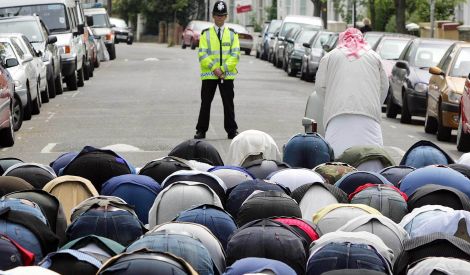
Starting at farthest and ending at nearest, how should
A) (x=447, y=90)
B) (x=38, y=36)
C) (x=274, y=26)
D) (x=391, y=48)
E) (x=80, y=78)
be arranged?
(x=274, y=26) < (x=80, y=78) < (x=391, y=48) < (x=38, y=36) < (x=447, y=90)

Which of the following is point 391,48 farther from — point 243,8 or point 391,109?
point 243,8

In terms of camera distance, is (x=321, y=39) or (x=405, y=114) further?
(x=321, y=39)

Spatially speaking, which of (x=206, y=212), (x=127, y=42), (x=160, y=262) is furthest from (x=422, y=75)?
(x=127, y=42)

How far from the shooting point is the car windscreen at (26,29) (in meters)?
28.7

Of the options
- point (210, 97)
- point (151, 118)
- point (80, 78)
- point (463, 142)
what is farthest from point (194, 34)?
point (463, 142)

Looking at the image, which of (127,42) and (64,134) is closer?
(64,134)

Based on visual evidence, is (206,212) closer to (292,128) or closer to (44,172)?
(44,172)

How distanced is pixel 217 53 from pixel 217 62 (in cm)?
14

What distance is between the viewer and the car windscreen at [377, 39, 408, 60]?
29016 mm

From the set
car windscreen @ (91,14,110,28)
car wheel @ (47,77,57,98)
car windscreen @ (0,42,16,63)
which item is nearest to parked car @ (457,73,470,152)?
car windscreen @ (0,42,16,63)

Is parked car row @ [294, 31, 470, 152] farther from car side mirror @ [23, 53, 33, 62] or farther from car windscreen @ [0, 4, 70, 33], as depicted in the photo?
car windscreen @ [0, 4, 70, 33]

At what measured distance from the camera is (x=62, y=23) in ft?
108

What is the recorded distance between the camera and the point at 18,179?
8.98 m

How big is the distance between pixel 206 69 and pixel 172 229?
40.7 ft
